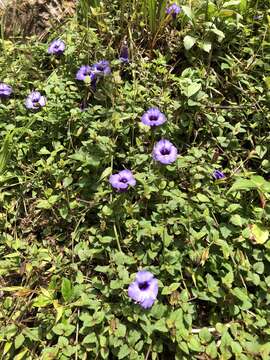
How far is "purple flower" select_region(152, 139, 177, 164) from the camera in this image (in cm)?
170

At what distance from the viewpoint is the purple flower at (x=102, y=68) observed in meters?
1.94

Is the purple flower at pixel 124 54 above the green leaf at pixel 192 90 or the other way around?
the other way around

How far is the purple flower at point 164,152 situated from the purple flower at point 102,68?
1.31 feet

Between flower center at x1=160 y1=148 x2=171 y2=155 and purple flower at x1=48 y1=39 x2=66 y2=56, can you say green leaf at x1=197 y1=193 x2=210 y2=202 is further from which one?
purple flower at x1=48 y1=39 x2=66 y2=56

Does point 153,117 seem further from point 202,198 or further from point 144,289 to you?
point 144,289

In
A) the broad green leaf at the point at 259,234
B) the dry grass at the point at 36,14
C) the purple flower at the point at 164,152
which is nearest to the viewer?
the broad green leaf at the point at 259,234

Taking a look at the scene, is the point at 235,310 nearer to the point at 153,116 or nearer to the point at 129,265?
the point at 129,265

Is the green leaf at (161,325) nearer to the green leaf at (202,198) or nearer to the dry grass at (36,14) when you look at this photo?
the green leaf at (202,198)

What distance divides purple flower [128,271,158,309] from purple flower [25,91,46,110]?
90cm

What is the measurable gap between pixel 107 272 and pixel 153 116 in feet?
2.08

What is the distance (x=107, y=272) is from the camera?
5.14 feet

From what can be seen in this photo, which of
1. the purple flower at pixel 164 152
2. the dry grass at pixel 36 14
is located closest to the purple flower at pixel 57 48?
the dry grass at pixel 36 14

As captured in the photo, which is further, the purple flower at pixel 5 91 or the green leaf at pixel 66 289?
the purple flower at pixel 5 91

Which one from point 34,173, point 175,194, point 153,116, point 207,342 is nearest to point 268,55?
point 153,116
